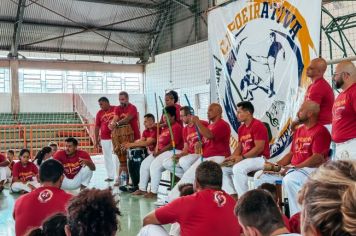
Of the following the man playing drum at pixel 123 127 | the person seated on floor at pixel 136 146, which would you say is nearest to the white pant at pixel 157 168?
the person seated on floor at pixel 136 146

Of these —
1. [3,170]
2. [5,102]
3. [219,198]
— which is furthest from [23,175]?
[5,102]

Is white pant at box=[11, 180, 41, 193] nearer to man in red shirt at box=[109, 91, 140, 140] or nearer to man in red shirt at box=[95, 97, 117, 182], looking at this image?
man in red shirt at box=[95, 97, 117, 182]

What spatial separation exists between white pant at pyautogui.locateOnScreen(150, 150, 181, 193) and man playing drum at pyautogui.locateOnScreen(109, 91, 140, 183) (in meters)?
1.01

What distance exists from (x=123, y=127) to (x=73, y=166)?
3.94ft

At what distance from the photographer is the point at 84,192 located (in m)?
1.93

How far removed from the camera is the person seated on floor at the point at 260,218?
1.88 m

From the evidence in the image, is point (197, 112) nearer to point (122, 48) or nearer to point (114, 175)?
point (122, 48)

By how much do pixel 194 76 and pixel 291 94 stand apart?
1031cm

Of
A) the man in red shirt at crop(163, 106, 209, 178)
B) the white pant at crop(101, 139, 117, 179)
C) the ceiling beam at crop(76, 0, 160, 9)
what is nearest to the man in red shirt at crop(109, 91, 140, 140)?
the white pant at crop(101, 139, 117, 179)

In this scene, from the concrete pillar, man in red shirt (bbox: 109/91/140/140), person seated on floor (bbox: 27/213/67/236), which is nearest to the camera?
person seated on floor (bbox: 27/213/67/236)

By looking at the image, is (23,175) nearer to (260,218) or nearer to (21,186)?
(21,186)

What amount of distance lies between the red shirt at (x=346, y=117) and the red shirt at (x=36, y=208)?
2428 millimetres

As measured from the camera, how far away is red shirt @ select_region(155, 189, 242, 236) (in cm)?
276

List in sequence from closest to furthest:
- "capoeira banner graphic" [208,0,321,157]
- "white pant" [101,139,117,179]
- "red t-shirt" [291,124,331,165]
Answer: "red t-shirt" [291,124,331,165]
"capoeira banner graphic" [208,0,321,157]
"white pant" [101,139,117,179]
